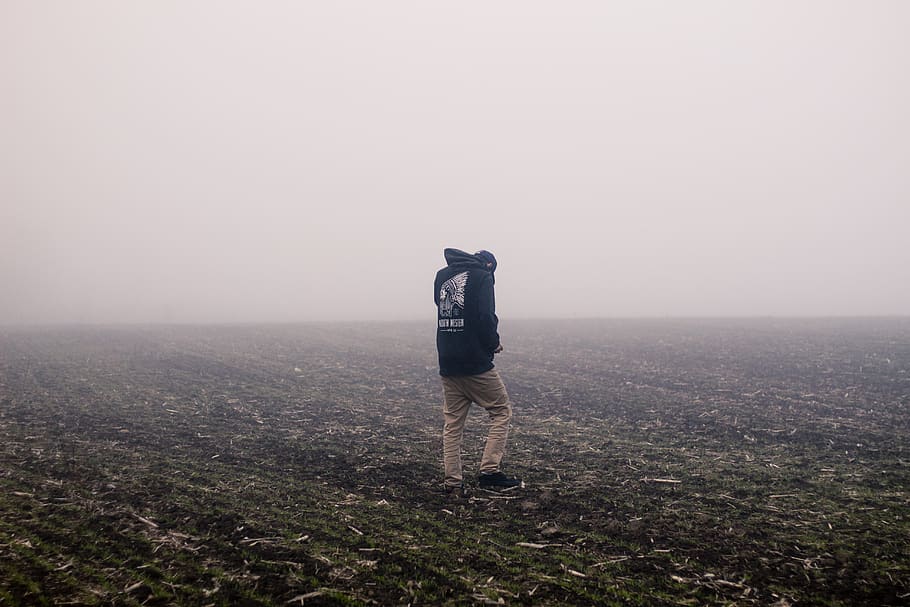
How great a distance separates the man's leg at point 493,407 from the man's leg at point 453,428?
0.82 ft

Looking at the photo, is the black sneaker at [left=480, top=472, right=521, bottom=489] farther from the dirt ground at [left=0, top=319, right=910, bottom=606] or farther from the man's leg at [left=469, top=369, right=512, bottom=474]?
the dirt ground at [left=0, top=319, right=910, bottom=606]

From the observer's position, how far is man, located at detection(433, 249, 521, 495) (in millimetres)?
7602

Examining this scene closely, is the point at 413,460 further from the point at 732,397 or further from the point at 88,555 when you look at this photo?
the point at 732,397

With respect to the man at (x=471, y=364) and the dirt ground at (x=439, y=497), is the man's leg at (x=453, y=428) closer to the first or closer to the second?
the man at (x=471, y=364)

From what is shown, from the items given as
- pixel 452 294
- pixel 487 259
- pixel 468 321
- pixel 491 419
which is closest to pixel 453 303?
pixel 452 294

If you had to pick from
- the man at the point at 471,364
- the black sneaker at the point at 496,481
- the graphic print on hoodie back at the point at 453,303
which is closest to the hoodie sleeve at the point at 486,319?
the man at the point at 471,364

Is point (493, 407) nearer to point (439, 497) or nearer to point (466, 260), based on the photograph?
point (439, 497)

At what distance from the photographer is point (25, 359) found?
21.9m

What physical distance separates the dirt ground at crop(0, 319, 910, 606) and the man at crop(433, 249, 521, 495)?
1.39 feet

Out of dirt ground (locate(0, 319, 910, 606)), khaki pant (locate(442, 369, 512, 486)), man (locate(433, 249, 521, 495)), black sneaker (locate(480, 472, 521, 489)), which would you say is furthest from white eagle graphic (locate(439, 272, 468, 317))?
dirt ground (locate(0, 319, 910, 606))

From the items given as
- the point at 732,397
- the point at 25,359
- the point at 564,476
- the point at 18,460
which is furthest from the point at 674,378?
the point at 25,359

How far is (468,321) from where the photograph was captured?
762 centimetres

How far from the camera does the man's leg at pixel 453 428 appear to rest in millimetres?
7703

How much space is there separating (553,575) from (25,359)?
24887 millimetres
